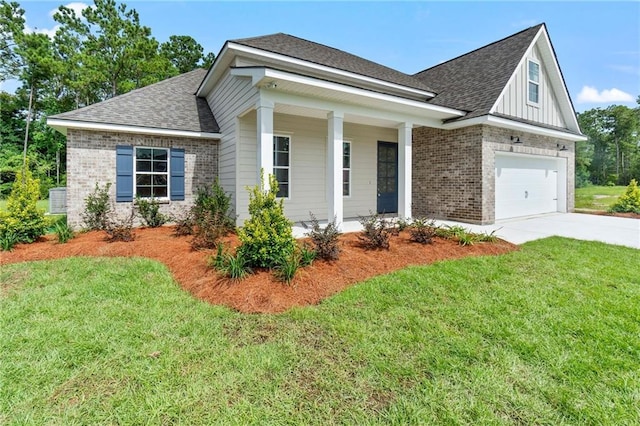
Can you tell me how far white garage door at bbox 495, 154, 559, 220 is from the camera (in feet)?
32.2

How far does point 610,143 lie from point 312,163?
162 feet

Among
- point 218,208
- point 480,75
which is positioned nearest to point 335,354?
point 218,208

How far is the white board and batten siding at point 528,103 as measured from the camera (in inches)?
384

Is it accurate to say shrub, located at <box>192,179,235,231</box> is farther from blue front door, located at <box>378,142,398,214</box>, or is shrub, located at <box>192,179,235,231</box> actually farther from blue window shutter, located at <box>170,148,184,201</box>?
blue front door, located at <box>378,142,398,214</box>

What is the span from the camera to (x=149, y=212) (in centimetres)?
865

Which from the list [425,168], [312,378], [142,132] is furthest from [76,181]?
[425,168]

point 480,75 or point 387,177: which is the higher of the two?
point 480,75

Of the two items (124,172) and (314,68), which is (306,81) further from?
(124,172)

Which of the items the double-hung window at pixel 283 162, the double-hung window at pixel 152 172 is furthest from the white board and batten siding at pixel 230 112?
the double-hung window at pixel 152 172

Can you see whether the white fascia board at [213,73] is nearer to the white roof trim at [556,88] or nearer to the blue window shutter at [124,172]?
the blue window shutter at [124,172]

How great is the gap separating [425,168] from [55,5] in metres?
30.1

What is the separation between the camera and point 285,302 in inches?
147

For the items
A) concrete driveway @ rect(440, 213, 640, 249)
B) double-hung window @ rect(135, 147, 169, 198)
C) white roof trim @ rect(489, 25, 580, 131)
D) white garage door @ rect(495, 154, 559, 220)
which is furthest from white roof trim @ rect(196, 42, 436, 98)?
concrete driveway @ rect(440, 213, 640, 249)

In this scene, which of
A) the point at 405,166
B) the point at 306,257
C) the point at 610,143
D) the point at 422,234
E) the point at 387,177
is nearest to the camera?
the point at 306,257
